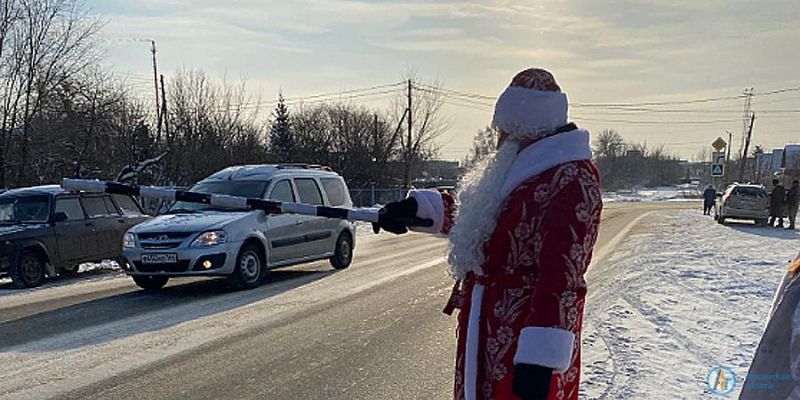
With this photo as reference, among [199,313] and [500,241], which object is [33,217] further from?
[500,241]

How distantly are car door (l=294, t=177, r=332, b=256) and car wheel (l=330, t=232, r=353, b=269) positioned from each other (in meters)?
0.40

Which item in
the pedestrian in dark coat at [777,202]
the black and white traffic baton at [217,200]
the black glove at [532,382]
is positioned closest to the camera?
the black glove at [532,382]

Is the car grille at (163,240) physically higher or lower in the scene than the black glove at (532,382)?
lower

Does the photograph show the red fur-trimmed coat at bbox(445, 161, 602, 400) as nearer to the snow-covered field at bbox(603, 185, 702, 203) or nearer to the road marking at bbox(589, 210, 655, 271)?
the road marking at bbox(589, 210, 655, 271)

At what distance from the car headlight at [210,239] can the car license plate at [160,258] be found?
0.32 metres

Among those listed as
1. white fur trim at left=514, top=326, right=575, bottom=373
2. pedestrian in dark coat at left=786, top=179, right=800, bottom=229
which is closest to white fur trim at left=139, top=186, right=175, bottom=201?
white fur trim at left=514, top=326, right=575, bottom=373

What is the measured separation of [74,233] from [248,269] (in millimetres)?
4033

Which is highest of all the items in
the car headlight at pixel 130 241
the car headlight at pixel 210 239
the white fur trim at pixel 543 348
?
the white fur trim at pixel 543 348

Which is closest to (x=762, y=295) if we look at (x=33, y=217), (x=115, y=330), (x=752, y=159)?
(x=115, y=330)

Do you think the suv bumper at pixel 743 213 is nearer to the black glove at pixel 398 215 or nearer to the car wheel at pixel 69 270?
the car wheel at pixel 69 270

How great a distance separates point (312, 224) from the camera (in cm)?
1255

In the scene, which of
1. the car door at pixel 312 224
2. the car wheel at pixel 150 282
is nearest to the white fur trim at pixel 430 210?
the car wheel at pixel 150 282

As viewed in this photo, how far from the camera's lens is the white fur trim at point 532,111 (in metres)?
2.53

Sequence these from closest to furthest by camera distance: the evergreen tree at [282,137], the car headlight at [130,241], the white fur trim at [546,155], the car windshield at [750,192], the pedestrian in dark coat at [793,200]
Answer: the white fur trim at [546,155] < the car headlight at [130,241] < the pedestrian in dark coat at [793,200] < the car windshield at [750,192] < the evergreen tree at [282,137]
